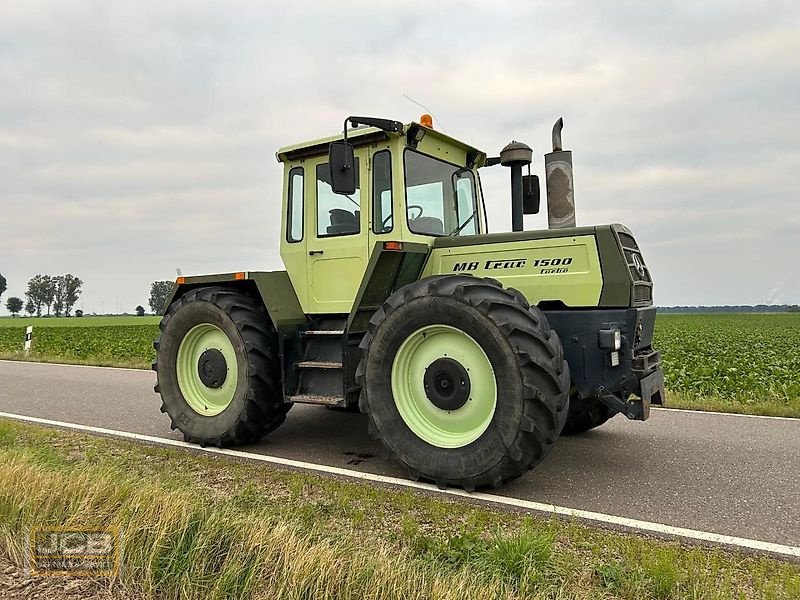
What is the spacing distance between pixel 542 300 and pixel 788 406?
15.0 feet

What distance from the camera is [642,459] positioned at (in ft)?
16.7

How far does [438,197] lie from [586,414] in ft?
8.20

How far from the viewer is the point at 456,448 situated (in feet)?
14.2

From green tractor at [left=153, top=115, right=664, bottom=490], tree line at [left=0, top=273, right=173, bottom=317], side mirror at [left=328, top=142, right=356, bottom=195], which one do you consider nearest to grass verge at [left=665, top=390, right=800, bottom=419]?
green tractor at [left=153, top=115, right=664, bottom=490]

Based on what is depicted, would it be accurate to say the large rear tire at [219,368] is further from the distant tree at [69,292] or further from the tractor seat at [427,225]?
the distant tree at [69,292]

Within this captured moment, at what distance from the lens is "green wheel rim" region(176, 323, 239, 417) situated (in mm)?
5855

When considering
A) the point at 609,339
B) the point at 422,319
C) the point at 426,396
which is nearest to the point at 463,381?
the point at 426,396

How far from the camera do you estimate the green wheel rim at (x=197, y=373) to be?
19.2 ft

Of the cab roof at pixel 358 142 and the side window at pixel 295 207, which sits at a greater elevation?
the cab roof at pixel 358 142

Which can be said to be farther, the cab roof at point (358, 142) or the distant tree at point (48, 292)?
the distant tree at point (48, 292)

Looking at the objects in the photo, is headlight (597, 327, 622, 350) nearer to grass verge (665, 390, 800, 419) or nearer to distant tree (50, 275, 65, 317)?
grass verge (665, 390, 800, 419)

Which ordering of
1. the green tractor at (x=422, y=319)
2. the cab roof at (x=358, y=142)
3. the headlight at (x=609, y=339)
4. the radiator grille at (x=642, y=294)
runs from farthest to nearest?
the cab roof at (x=358, y=142) → the radiator grille at (x=642, y=294) → the headlight at (x=609, y=339) → the green tractor at (x=422, y=319)

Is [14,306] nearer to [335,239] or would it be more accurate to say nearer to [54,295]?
[54,295]

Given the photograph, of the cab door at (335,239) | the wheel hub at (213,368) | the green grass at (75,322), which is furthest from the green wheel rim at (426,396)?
the green grass at (75,322)
